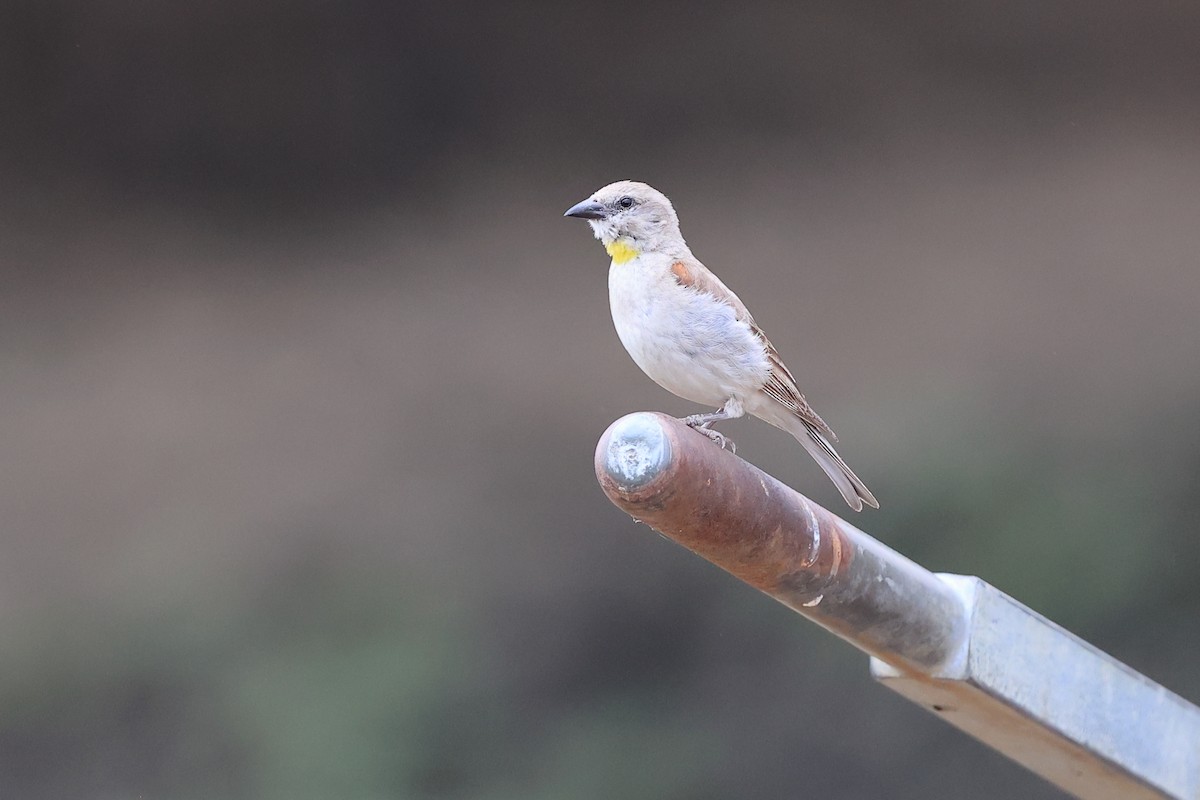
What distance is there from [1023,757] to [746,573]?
1.41 feet

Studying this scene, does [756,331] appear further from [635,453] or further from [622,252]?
[635,453]

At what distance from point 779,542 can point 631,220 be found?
1520mm

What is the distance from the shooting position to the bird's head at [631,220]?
299 centimetres

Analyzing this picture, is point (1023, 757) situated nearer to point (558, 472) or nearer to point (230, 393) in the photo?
point (558, 472)

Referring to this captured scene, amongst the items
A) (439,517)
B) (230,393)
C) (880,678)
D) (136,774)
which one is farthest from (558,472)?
(880,678)

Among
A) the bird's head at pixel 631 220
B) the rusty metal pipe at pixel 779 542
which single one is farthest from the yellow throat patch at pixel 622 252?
the rusty metal pipe at pixel 779 542

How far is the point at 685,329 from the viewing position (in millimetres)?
2717

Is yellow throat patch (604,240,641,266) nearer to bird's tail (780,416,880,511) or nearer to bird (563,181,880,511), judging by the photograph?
bird (563,181,880,511)

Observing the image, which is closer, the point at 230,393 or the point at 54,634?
the point at 54,634

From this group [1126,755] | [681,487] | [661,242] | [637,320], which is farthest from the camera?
[661,242]

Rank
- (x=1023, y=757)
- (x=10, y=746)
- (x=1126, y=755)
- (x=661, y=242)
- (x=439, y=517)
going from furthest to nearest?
1. (x=439, y=517)
2. (x=10, y=746)
3. (x=661, y=242)
4. (x=1023, y=757)
5. (x=1126, y=755)

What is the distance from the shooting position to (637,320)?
273 cm

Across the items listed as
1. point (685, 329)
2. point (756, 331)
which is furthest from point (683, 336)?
point (756, 331)

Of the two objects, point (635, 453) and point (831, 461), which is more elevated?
point (831, 461)
